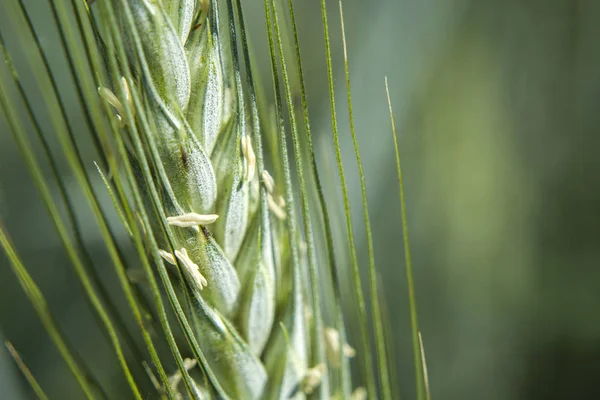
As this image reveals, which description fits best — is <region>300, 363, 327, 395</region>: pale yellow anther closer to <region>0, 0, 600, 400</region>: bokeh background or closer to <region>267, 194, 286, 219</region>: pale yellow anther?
<region>267, 194, 286, 219</region>: pale yellow anther

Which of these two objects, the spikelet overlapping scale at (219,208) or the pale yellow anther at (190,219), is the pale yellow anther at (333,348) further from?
the pale yellow anther at (190,219)

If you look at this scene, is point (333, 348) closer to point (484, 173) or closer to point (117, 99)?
point (117, 99)

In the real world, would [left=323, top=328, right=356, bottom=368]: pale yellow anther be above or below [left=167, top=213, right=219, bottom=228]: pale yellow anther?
below

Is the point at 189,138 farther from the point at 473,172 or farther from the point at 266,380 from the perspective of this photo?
the point at 473,172

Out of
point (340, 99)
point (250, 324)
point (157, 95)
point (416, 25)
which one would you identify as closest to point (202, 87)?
point (157, 95)

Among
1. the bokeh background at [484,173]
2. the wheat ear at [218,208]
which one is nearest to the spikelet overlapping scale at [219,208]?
the wheat ear at [218,208]

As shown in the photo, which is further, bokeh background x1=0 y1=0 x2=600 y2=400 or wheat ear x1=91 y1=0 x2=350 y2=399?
bokeh background x1=0 y1=0 x2=600 y2=400

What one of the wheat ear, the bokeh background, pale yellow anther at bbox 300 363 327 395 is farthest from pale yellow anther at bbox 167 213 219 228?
the bokeh background

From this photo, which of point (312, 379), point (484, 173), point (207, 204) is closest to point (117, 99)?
point (207, 204)
